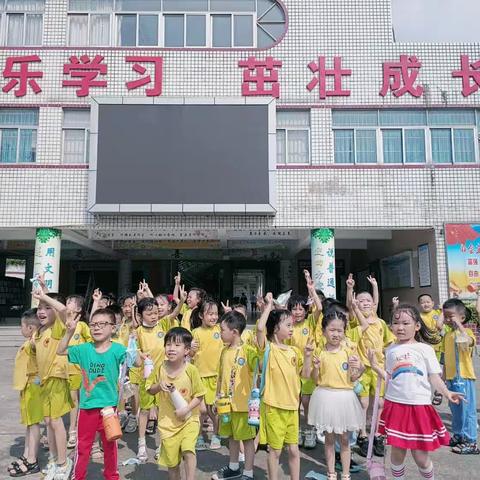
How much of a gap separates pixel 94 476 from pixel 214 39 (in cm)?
1069

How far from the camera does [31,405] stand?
13.5ft

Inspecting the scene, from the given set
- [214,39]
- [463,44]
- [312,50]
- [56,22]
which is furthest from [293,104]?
[56,22]

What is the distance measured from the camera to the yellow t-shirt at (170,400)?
3.39 m

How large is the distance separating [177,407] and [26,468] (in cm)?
167

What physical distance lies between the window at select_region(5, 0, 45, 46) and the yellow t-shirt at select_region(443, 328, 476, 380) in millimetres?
11626

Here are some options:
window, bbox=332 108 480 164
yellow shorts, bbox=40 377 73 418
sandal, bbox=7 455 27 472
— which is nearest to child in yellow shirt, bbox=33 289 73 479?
yellow shorts, bbox=40 377 73 418

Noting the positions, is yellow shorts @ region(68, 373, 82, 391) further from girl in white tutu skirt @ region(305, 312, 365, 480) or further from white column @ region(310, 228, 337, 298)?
white column @ region(310, 228, 337, 298)

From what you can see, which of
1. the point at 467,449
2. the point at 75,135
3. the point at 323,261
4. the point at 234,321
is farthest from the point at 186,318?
the point at 75,135

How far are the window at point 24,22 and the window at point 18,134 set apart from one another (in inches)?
71.8

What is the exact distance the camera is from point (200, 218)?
37.3 ft

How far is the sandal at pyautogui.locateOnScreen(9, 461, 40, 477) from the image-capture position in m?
3.92

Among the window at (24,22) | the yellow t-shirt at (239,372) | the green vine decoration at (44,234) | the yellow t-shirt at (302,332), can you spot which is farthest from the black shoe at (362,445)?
the window at (24,22)

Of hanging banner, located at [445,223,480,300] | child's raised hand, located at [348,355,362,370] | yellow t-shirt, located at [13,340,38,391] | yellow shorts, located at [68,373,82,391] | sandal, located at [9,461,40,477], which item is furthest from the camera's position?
hanging banner, located at [445,223,480,300]

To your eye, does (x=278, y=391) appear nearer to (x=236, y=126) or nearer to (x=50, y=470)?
(x=50, y=470)
